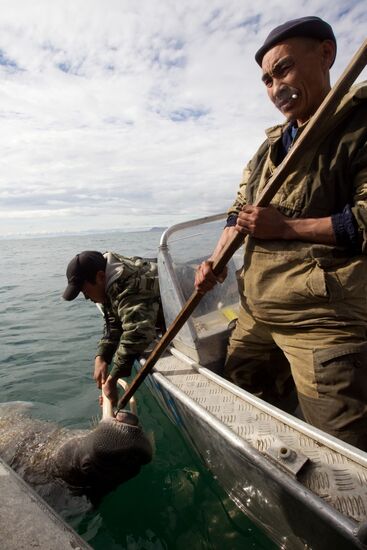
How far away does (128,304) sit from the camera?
404 cm

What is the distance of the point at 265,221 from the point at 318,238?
0.34 meters

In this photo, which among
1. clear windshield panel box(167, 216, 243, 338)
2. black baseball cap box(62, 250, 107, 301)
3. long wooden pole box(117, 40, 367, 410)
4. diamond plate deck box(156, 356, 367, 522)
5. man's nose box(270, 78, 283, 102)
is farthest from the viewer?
black baseball cap box(62, 250, 107, 301)

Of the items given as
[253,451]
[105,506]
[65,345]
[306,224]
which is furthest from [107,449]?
[65,345]

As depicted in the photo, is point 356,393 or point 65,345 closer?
point 356,393

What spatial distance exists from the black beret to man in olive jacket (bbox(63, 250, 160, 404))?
2.70 metres

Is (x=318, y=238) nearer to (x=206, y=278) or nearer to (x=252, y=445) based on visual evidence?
(x=206, y=278)

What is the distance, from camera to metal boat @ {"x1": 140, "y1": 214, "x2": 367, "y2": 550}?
173 centimetres

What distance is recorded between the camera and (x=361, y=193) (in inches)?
79.7

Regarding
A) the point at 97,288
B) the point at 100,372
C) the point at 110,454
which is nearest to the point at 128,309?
the point at 97,288

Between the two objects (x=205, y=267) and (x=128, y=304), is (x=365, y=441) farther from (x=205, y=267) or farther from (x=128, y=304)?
(x=128, y=304)

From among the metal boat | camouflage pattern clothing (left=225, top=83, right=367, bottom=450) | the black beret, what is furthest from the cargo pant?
the black beret

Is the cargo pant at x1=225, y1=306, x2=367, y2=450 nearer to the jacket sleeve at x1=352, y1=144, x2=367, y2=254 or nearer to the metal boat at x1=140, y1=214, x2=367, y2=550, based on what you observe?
the metal boat at x1=140, y1=214, x2=367, y2=550

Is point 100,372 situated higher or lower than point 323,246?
lower

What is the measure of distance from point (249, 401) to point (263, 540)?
98 centimetres
